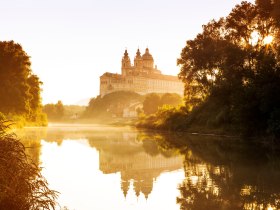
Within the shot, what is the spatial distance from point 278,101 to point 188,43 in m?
24.2

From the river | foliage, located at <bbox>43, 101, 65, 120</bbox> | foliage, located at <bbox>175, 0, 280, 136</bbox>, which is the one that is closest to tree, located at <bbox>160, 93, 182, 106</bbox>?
foliage, located at <bbox>175, 0, 280, 136</bbox>

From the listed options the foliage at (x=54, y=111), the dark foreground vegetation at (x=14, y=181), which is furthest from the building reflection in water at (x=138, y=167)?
the foliage at (x=54, y=111)

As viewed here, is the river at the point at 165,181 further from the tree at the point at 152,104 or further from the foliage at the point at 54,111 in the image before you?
the foliage at the point at 54,111

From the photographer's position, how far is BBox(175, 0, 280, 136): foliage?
36.8 meters

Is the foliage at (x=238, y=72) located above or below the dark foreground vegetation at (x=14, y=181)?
above

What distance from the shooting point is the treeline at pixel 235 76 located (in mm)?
36844

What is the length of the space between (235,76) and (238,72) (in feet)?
1.64

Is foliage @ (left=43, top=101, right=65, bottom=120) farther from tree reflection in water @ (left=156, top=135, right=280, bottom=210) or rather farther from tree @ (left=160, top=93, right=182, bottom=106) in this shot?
tree reflection in water @ (left=156, top=135, right=280, bottom=210)

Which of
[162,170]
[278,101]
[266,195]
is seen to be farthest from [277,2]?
[266,195]

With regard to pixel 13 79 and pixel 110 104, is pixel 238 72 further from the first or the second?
A: pixel 110 104

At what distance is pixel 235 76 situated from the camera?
41.7m

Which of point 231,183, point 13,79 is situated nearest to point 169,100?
point 13,79

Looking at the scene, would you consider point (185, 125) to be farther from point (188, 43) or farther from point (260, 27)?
point (260, 27)

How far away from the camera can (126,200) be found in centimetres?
1267
